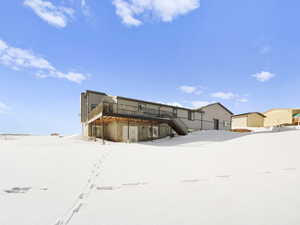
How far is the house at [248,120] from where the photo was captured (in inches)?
1155

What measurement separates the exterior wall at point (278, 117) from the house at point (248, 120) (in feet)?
7.57

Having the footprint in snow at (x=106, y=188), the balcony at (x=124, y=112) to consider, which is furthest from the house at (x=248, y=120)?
the footprint in snow at (x=106, y=188)

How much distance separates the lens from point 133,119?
17.2 m

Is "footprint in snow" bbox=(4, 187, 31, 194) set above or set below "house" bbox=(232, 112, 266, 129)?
below

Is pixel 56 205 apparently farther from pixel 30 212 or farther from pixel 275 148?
pixel 275 148

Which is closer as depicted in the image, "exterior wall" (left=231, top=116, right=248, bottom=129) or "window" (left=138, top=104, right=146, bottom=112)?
"window" (left=138, top=104, right=146, bottom=112)

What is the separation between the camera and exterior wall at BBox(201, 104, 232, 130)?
24797 millimetres

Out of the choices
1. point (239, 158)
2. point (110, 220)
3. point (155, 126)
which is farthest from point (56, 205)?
→ point (155, 126)

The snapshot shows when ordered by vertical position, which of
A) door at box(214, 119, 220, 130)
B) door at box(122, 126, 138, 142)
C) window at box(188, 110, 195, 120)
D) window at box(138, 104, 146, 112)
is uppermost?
window at box(138, 104, 146, 112)

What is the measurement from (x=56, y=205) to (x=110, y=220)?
118cm

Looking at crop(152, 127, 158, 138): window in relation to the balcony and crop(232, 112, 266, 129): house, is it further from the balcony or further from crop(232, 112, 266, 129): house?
crop(232, 112, 266, 129): house

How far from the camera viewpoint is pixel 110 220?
220 cm

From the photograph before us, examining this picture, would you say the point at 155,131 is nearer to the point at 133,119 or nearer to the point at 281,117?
the point at 133,119

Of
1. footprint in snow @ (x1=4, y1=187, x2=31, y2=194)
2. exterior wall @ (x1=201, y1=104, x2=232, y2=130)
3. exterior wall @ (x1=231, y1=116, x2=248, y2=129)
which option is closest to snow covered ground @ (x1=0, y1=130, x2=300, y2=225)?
footprint in snow @ (x1=4, y1=187, x2=31, y2=194)
